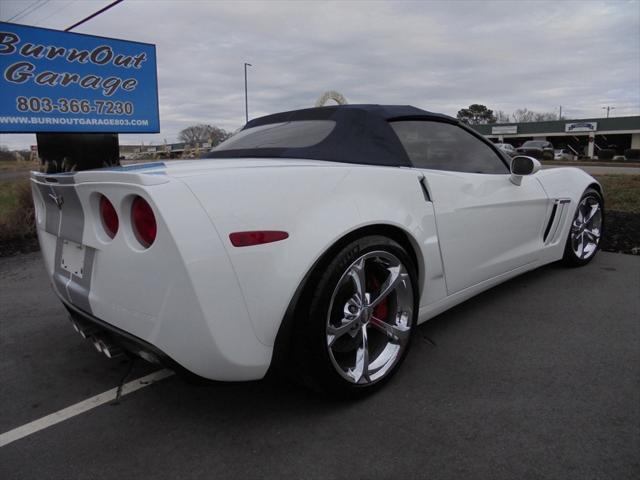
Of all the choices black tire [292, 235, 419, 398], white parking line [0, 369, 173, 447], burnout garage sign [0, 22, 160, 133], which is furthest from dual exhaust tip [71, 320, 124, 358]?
burnout garage sign [0, 22, 160, 133]

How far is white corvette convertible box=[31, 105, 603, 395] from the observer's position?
1729 mm

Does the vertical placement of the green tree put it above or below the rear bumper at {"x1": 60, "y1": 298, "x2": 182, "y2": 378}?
above

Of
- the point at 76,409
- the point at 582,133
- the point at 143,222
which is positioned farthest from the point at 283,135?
the point at 582,133

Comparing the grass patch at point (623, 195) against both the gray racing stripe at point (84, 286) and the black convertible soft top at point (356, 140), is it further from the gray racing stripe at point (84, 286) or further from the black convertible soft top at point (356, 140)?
the gray racing stripe at point (84, 286)

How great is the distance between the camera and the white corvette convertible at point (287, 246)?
1729 mm

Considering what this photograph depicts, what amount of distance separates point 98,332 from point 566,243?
3830mm

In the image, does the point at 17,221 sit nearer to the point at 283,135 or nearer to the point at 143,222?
the point at 283,135

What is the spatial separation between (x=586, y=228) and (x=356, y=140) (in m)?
3.04

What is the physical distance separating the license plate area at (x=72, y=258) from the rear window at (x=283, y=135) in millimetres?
1174

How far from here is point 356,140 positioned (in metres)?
2.56

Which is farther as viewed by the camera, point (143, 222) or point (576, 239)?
point (576, 239)

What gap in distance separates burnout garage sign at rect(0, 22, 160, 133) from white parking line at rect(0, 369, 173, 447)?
22.8 ft

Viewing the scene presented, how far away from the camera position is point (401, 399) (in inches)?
90.2

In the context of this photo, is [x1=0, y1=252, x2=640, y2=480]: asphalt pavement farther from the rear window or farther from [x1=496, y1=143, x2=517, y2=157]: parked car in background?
[x1=496, y1=143, x2=517, y2=157]: parked car in background
